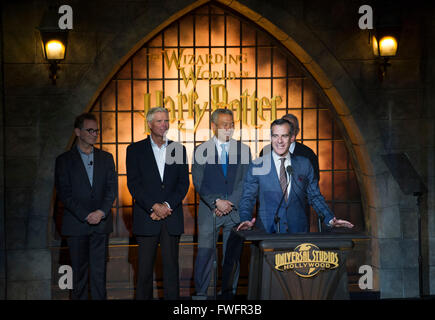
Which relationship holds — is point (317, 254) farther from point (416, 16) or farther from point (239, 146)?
point (416, 16)

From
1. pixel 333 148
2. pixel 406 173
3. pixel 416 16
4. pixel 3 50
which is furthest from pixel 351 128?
pixel 3 50

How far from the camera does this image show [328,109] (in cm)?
866

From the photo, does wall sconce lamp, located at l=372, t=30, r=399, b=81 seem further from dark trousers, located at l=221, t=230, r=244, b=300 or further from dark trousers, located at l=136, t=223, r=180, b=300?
dark trousers, located at l=136, t=223, r=180, b=300

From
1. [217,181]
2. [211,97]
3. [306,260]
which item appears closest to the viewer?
[306,260]

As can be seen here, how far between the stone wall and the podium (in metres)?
3.09

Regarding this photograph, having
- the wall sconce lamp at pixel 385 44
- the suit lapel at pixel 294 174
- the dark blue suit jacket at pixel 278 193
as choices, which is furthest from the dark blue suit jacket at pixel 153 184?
the wall sconce lamp at pixel 385 44

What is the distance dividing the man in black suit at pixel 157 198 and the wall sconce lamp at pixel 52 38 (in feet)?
6.32

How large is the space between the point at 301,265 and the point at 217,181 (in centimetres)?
202

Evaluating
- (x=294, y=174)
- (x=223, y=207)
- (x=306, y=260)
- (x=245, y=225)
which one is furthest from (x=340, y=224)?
(x=223, y=207)

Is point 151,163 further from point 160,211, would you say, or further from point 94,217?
point 94,217

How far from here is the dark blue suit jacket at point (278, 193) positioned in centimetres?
584

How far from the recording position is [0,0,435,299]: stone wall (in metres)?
7.77

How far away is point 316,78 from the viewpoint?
8.41 meters

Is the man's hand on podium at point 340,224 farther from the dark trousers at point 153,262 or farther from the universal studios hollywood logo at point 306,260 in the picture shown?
the dark trousers at point 153,262
